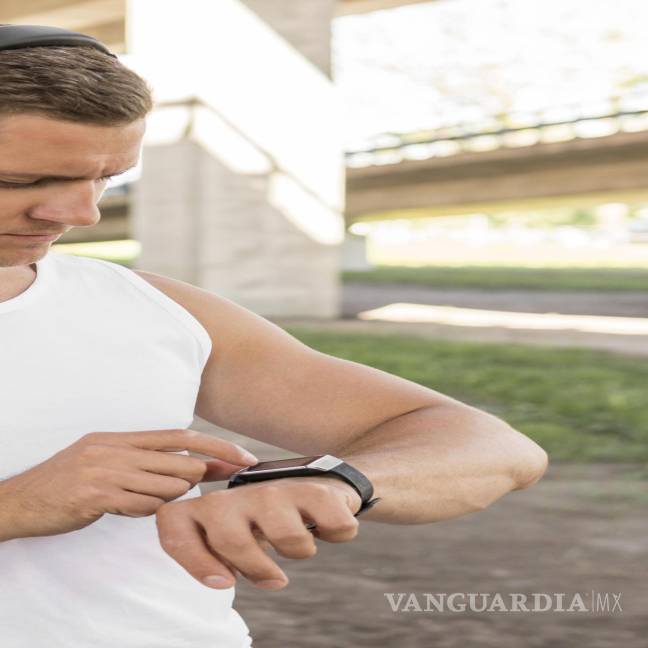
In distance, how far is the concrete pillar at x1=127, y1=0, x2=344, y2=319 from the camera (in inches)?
819

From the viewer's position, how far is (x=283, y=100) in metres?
21.3

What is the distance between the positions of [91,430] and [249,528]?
58 cm

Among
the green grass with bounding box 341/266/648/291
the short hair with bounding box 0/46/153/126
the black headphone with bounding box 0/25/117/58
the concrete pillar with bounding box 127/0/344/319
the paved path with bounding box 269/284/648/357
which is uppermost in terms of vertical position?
the black headphone with bounding box 0/25/117/58

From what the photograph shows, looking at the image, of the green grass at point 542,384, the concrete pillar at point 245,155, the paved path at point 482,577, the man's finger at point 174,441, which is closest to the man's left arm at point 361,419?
the man's finger at point 174,441

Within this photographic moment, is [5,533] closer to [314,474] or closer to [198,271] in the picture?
[314,474]

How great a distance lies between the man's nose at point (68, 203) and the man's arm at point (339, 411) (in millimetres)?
333

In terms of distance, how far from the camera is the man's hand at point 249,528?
138 cm

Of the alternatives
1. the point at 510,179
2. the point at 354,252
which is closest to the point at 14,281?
the point at 510,179

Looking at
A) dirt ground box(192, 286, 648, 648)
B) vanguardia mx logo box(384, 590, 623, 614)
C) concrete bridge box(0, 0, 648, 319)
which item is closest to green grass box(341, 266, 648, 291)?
concrete bridge box(0, 0, 648, 319)

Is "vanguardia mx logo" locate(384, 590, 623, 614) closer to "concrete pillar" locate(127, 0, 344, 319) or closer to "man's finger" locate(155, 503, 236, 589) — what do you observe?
"man's finger" locate(155, 503, 236, 589)

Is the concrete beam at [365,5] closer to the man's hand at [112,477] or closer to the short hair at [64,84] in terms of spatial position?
the short hair at [64,84]

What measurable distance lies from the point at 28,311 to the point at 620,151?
→ 3337 cm

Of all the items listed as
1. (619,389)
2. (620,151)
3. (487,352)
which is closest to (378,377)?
(619,389)

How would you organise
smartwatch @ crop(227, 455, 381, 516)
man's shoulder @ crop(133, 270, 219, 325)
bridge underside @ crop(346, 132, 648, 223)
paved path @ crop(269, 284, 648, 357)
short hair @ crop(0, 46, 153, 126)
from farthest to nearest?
bridge underside @ crop(346, 132, 648, 223) < paved path @ crop(269, 284, 648, 357) < man's shoulder @ crop(133, 270, 219, 325) < short hair @ crop(0, 46, 153, 126) < smartwatch @ crop(227, 455, 381, 516)
